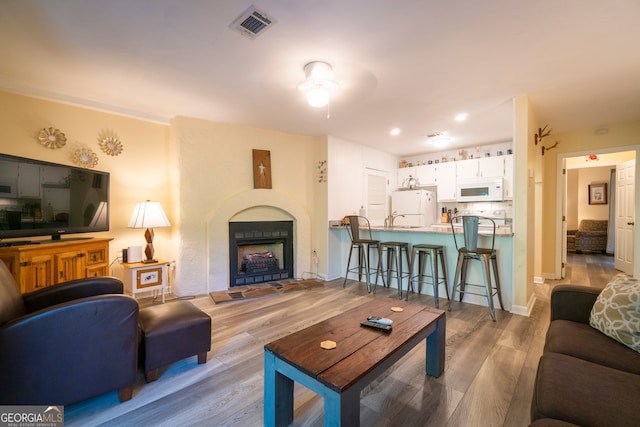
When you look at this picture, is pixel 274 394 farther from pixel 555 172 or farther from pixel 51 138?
pixel 555 172

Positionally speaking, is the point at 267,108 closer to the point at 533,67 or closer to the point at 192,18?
the point at 192,18

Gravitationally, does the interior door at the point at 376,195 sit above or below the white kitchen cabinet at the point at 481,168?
below

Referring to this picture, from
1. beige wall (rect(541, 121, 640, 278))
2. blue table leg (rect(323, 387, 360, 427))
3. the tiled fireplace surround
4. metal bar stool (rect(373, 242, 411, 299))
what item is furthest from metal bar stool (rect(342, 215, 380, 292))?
beige wall (rect(541, 121, 640, 278))

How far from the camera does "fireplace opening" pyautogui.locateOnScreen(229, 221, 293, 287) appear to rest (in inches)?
160

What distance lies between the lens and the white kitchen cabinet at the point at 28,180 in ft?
7.80

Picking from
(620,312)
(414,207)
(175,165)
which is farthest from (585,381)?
(414,207)

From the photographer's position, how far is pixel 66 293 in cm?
192

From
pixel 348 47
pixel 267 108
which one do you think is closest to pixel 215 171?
pixel 267 108

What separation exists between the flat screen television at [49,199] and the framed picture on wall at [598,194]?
10.4 meters

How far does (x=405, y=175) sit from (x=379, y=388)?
4.91 m

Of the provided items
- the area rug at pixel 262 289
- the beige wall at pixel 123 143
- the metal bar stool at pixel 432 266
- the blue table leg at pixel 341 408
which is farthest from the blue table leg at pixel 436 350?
the beige wall at pixel 123 143

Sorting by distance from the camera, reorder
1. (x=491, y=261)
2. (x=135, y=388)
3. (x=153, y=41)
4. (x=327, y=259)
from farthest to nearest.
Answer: (x=327, y=259)
(x=491, y=261)
(x=153, y=41)
(x=135, y=388)

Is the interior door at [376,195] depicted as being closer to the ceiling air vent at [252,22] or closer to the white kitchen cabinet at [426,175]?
the white kitchen cabinet at [426,175]

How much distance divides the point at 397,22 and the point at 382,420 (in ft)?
8.16
